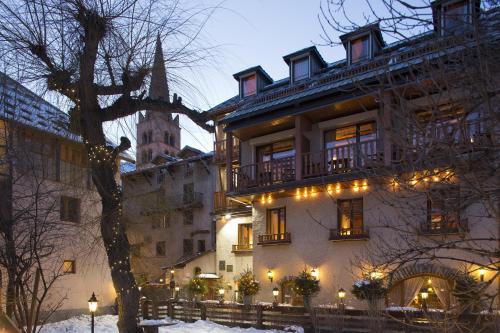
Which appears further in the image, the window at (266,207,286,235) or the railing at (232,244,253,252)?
the railing at (232,244,253,252)

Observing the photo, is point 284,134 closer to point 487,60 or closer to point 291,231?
point 291,231

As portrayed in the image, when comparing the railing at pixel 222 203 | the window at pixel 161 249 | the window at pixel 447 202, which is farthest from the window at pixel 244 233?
the window at pixel 447 202

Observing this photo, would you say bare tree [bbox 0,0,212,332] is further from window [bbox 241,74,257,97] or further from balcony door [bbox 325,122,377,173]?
window [bbox 241,74,257,97]

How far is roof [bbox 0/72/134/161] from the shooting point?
713 cm

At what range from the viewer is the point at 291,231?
1888 centimetres

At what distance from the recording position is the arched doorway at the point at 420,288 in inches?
589

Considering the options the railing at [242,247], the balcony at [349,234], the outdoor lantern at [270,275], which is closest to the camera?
the balcony at [349,234]

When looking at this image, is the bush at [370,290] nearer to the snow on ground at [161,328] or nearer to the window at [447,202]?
the snow on ground at [161,328]

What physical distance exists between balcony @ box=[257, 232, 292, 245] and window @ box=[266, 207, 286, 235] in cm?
25

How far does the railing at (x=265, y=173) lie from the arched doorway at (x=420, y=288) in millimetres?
5164

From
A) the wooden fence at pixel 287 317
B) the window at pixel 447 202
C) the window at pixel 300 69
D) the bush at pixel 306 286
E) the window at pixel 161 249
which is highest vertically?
the window at pixel 300 69

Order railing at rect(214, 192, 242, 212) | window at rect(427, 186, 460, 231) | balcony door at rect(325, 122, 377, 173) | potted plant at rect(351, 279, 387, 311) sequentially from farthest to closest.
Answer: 1. railing at rect(214, 192, 242, 212)
2. balcony door at rect(325, 122, 377, 173)
3. potted plant at rect(351, 279, 387, 311)
4. window at rect(427, 186, 460, 231)

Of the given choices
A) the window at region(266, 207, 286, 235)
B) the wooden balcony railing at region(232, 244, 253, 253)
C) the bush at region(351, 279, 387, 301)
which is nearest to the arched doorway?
the bush at region(351, 279, 387, 301)

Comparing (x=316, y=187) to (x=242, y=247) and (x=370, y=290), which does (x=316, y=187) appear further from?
(x=242, y=247)
